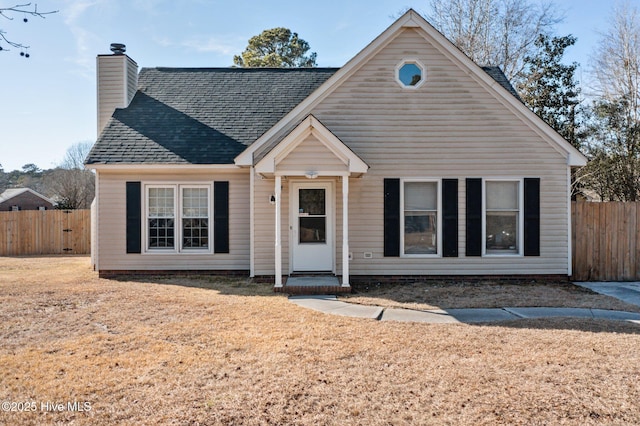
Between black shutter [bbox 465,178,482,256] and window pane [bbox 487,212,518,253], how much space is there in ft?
1.06

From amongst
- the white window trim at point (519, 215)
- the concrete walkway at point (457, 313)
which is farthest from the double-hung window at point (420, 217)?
the concrete walkway at point (457, 313)

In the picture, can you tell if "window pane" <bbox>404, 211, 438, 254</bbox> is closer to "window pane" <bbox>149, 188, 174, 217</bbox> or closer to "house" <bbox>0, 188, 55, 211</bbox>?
"window pane" <bbox>149, 188, 174, 217</bbox>

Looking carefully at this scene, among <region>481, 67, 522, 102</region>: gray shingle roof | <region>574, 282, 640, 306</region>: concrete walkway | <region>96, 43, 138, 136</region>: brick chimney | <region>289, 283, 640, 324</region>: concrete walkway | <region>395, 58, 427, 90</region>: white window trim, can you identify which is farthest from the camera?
<region>96, 43, 138, 136</region>: brick chimney

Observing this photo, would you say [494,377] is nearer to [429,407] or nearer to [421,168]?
[429,407]

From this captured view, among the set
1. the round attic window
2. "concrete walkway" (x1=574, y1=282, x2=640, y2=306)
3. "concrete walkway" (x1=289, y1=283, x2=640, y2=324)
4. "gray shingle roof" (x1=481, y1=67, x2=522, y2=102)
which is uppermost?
"gray shingle roof" (x1=481, y1=67, x2=522, y2=102)

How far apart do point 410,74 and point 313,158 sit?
334 cm

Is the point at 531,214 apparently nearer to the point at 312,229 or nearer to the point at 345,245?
the point at 345,245

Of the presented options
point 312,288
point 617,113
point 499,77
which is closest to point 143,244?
point 312,288

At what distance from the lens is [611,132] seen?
1991cm

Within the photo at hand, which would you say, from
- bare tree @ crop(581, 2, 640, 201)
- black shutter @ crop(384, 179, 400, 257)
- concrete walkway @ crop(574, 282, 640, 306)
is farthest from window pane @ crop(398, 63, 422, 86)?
bare tree @ crop(581, 2, 640, 201)

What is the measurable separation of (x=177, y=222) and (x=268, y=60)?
20701 millimetres

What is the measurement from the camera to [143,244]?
10867 millimetres

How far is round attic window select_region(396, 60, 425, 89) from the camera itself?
10188 millimetres

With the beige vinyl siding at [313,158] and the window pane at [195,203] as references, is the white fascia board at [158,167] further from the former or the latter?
the beige vinyl siding at [313,158]
